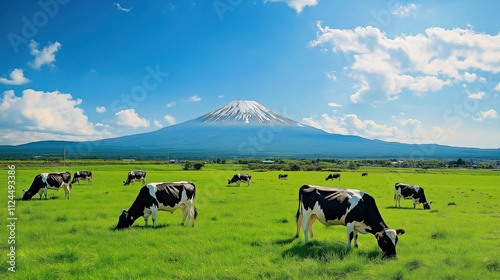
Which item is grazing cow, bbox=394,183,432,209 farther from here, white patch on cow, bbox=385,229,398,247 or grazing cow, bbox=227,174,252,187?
grazing cow, bbox=227,174,252,187

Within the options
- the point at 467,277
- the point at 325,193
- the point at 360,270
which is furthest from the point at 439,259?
the point at 325,193

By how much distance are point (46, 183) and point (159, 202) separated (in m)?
10.7

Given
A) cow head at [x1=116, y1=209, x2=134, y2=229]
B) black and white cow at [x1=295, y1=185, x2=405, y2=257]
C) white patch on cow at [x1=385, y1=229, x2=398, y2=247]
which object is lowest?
cow head at [x1=116, y1=209, x2=134, y2=229]

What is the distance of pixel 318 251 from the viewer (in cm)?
885

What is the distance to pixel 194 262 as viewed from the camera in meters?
8.02

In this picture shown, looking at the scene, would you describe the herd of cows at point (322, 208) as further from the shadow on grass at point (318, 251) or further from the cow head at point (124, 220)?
the shadow on grass at point (318, 251)

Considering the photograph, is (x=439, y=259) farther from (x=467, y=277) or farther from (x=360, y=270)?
(x=360, y=270)

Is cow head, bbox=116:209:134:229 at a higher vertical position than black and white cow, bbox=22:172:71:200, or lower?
lower

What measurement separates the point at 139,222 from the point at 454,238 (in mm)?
9715

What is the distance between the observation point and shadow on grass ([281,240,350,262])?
845 centimetres

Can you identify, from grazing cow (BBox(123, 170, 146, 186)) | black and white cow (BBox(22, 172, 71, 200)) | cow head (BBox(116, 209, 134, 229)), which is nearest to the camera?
cow head (BBox(116, 209, 134, 229))

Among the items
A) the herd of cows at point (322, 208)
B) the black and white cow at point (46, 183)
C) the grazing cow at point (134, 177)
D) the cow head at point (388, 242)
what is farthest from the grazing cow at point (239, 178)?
the cow head at point (388, 242)

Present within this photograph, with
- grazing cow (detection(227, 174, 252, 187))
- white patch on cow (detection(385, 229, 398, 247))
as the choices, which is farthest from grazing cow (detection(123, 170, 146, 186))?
white patch on cow (detection(385, 229, 398, 247))

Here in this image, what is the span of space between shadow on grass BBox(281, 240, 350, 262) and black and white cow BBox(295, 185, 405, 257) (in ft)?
0.90
